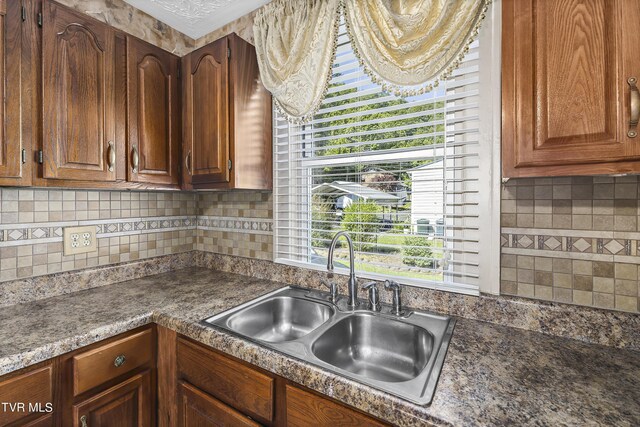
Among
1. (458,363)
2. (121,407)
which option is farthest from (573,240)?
(121,407)

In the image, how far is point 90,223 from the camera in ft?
5.28

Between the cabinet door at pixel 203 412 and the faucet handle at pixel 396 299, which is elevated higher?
the faucet handle at pixel 396 299

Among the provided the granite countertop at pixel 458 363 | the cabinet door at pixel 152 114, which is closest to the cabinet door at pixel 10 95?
the cabinet door at pixel 152 114

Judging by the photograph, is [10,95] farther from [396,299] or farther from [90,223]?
[396,299]

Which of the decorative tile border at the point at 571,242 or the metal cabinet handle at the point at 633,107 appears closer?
the metal cabinet handle at the point at 633,107

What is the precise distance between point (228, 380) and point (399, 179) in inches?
42.5

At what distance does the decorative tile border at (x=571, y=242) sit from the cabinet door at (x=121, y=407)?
Result: 61.7 inches

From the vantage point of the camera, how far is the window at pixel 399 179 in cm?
116

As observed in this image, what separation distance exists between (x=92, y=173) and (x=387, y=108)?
1392mm

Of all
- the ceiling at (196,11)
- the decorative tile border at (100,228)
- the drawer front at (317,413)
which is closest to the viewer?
the drawer front at (317,413)

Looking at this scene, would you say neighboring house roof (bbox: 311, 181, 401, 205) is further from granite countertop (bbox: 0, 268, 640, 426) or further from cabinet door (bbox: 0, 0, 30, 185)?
cabinet door (bbox: 0, 0, 30, 185)

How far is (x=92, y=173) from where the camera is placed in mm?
1342

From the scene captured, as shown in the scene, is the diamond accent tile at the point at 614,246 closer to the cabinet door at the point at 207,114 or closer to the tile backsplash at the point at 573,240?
the tile backsplash at the point at 573,240

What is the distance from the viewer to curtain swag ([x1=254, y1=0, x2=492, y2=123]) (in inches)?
41.4
